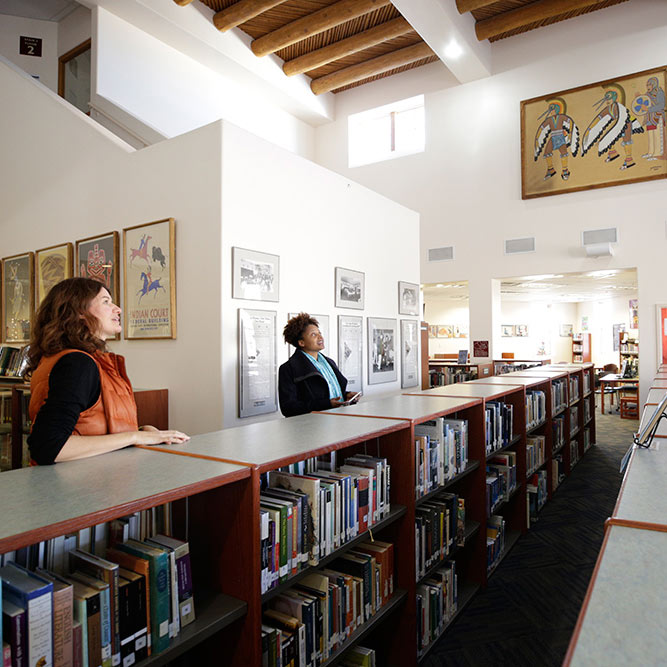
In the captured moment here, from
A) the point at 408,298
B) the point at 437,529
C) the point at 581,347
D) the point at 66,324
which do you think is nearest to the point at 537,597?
the point at 437,529

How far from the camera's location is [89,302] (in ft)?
5.96

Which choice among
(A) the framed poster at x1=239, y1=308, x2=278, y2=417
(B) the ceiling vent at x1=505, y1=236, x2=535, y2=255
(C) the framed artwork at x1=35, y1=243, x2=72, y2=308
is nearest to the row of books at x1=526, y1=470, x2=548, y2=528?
(A) the framed poster at x1=239, y1=308, x2=278, y2=417

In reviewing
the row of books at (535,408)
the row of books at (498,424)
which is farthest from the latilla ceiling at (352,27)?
the row of books at (498,424)

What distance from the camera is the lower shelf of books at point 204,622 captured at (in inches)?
49.2

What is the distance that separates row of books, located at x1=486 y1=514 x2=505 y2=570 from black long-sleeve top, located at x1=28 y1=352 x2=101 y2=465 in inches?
99.7

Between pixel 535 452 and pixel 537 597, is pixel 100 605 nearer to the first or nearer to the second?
pixel 537 597

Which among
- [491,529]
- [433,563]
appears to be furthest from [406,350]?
[433,563]

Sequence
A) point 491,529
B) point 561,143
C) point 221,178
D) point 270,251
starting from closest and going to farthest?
point 491,529 < point 221,178 < point 270,251 < point 561,143

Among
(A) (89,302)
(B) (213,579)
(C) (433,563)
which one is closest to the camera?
(B) (213,579)

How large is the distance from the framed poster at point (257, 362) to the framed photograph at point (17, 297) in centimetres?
289

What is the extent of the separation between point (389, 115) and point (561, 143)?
3795 millimetres

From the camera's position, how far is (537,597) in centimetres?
293

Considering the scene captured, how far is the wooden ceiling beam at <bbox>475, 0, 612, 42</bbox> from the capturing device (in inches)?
312

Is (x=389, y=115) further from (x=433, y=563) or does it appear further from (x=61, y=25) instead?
(x=433, y=563)
